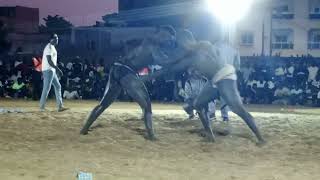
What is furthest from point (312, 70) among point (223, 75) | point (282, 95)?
point (223, 75)

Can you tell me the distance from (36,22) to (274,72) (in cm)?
2427

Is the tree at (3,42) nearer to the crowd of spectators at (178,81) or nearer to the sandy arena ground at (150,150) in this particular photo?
the crowd of spectators at (178,81)

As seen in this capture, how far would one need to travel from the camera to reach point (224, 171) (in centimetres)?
684

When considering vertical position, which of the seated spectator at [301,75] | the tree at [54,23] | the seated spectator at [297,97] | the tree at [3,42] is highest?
the tree at [54,23]

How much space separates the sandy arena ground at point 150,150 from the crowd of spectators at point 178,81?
17.7ft

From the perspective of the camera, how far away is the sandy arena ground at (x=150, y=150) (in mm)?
6637

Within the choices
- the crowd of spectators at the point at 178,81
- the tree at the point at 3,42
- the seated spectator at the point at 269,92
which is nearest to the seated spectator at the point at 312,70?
the crowd of spectators at the point at 178,81

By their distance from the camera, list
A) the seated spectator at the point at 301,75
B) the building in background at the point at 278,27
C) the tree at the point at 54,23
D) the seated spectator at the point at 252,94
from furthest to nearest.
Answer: the tree at the point at 54,23 → the building in background at the point at 278,27 → the seated spectator at the point at 252,94 → the seated spectator at the point at 301,75

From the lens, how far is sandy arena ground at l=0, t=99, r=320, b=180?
6637 millimetres

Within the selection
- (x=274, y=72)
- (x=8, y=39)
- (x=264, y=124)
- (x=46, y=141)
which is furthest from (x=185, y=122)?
(x=8, y=39)

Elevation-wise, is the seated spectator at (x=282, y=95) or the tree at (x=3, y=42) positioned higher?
the tree at (x=3, y=42)

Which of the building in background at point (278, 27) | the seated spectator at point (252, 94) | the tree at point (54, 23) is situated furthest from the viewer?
the tree at point (54, 23)

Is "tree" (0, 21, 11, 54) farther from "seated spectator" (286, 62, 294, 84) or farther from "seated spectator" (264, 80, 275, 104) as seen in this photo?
"seated spectator" (286, 62, 294, 84)

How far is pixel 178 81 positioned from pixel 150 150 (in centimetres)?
898
